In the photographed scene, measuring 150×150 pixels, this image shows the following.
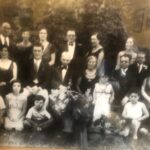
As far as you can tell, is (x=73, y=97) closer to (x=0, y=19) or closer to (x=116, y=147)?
(x=116, y=147)

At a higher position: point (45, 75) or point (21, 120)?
point (45, 75)

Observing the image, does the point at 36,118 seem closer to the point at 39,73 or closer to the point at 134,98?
the point at 39,73

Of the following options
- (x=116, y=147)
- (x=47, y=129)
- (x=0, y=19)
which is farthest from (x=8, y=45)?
(x=116, y=147)

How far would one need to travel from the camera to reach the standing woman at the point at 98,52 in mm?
1259

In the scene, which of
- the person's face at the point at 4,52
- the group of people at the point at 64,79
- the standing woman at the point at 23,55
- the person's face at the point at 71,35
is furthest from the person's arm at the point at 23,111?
the person's face at the point at 71,35

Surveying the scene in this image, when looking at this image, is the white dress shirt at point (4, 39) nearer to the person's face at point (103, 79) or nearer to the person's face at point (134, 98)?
the person's face at point (103, 79)

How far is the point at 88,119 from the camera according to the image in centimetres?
128

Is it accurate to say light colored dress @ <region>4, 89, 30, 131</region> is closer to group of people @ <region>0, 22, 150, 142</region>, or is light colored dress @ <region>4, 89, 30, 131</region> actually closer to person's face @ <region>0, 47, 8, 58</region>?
group of people @ <region>0, 22, 150, 142</region>

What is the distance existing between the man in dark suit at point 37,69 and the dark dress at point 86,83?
15 cm

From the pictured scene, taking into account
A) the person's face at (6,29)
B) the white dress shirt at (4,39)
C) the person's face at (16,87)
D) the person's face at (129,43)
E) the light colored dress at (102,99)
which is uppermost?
the person's face at (6,29)

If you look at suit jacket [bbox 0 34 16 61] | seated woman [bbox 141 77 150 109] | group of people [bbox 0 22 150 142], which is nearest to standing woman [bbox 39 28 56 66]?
group of people [bbox 0 22 150 142]

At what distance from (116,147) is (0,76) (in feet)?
1.80

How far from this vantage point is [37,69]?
1281 mm

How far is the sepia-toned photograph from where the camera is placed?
49.6 inches
